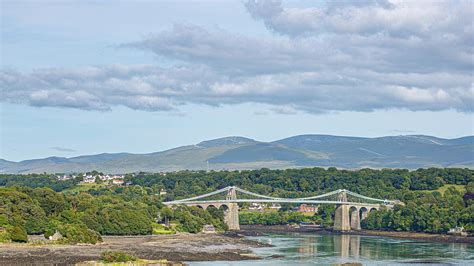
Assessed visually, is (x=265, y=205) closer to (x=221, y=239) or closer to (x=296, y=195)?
(x=296, y=195)

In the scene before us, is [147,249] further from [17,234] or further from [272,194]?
[272,194]

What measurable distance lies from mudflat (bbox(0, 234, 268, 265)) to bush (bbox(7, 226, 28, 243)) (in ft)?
7.25

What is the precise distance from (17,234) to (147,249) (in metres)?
9.98

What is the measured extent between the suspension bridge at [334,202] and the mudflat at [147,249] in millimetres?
30654

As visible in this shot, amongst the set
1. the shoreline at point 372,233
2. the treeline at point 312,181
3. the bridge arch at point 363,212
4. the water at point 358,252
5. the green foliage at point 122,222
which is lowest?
the water at point 358,252

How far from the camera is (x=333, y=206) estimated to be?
139875mm

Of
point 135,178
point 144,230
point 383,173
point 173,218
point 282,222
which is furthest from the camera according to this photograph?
point 135,178

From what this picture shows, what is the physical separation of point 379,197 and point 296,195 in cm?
1381

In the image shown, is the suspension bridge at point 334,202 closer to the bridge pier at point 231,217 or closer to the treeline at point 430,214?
the bridge pier at point 231,217

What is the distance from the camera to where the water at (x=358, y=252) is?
Answer: 239 ft

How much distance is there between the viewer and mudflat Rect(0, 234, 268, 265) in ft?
197

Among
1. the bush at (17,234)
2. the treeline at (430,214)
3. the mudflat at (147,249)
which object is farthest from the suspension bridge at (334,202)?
the bush at (17,234)

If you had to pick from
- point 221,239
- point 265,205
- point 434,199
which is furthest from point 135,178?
point 221,239

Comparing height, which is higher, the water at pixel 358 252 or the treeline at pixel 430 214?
the treeline at pixel 430 214
